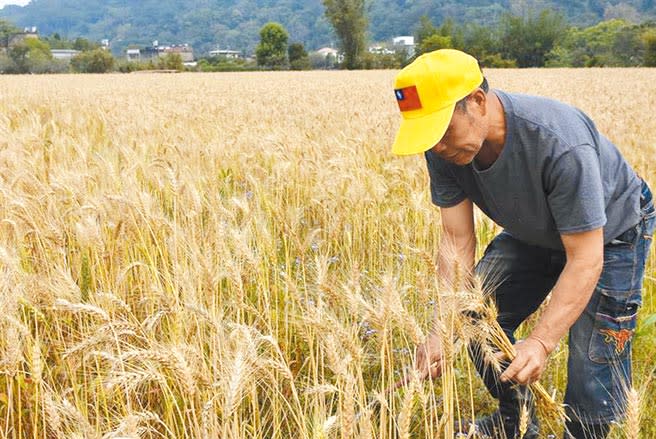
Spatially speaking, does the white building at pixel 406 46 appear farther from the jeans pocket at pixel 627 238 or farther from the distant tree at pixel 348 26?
the jeans pocket at pixel 627 238

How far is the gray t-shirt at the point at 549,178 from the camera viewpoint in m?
2.06

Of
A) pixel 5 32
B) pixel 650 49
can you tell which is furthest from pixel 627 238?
pixel 5 32

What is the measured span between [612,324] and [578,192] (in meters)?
0.56

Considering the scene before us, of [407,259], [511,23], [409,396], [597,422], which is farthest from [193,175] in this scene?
[511,23]

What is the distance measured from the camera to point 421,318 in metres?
3.02

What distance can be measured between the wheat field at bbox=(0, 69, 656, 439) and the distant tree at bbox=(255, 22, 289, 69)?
72.5m

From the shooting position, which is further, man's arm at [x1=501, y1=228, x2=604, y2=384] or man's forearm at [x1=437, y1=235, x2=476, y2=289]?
man's forearm at [x1=437, y1=235, x2=476, y2=289]

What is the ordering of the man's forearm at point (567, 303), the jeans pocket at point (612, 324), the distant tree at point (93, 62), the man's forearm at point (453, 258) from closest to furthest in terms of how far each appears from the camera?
the man's forearm at point (567, 303)
the man's forearm at point (453, 258)
the jeans pocket at point (612, 324)
the distant tree at point (93, 62)

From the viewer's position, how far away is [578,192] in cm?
205

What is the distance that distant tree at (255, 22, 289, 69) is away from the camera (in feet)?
251

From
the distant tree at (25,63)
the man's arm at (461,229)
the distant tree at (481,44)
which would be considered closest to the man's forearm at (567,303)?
the man's arm at (461,229)

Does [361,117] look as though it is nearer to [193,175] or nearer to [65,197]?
[193,175]

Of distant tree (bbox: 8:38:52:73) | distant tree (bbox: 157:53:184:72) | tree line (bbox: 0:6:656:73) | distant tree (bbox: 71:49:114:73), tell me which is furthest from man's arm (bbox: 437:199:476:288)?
distant tree (bbox: 8:38:52:73)

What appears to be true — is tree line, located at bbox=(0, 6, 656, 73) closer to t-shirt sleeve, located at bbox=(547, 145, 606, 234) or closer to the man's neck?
the man's neck
